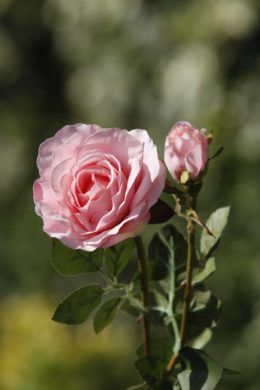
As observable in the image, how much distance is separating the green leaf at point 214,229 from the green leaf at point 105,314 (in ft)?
0.35

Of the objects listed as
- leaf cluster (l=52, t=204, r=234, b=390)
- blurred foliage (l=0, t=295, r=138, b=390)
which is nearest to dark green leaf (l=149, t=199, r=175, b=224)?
leaf cluster (l=52, t=204, r=234, b=390)

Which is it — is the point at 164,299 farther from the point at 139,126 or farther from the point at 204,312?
the point at 139,126

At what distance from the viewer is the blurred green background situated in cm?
273

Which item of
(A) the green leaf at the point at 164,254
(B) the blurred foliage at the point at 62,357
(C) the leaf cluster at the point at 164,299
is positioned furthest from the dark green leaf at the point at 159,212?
(B) the blurred foliage at the point at 62,357

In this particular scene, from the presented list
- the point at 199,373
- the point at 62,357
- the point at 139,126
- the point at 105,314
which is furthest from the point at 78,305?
the point at 139,126

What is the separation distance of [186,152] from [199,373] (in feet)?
0.67

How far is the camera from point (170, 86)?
347cm

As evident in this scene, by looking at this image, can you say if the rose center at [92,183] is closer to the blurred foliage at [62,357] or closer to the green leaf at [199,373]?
the green leaf at [199,373]

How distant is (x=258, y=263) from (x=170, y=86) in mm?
644

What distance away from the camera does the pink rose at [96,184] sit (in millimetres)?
1043

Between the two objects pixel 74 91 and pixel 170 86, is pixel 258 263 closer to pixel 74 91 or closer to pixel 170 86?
pixel 170 86

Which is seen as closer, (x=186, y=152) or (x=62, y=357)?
(x=186, y=152)

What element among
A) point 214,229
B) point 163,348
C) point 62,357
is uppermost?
point 214,229

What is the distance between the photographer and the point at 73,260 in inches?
45.1
